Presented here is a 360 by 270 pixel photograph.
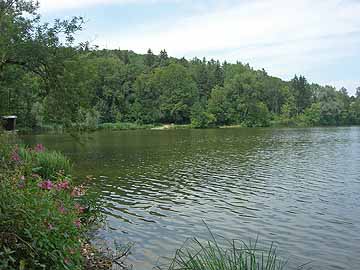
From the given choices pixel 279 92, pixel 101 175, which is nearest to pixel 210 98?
pixel 279 92

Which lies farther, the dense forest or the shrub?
the dense forest

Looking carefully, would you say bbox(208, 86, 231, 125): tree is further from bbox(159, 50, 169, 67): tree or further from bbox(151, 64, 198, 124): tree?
bbox(159, 50, 169, 67): tree

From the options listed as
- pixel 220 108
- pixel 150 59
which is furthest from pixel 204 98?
pixel 150 59

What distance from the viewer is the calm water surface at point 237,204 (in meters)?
11.5

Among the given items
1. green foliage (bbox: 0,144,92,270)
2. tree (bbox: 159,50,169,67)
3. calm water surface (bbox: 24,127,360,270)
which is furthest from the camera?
tree (bbox: 159,50,169,67)

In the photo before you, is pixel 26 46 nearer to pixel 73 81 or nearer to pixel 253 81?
pixel 73 81

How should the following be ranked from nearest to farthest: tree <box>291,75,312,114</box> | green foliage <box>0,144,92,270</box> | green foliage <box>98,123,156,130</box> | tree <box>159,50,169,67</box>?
green foliage <box>0,144,92,270</box>
green foliage <box>98,123,156,130</box>
tree <box>291,75,312,114</box>
tree <box>159,50,169,67</box>

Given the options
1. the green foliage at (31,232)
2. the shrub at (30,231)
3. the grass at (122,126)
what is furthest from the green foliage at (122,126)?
the green foliage at (31,232)

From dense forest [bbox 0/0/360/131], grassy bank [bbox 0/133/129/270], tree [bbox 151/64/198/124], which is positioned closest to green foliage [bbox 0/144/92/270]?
grassy bank [bbox 0/133/129/270]

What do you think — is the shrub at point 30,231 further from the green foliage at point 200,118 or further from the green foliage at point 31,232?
the green foliage at point 200,118

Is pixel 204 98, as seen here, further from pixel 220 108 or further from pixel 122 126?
pixel 122 126

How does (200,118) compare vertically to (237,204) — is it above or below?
above

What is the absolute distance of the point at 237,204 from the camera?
1656cm

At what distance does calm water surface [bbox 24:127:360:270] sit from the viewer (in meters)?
11.5
